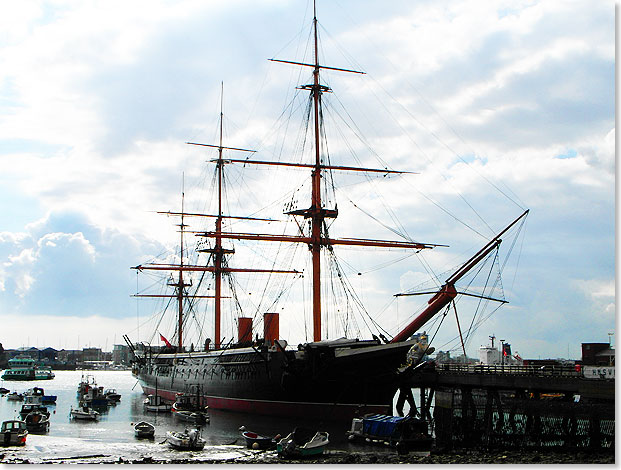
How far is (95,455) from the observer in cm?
3347

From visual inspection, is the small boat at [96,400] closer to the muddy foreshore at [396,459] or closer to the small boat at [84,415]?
the small boat at [84,415]

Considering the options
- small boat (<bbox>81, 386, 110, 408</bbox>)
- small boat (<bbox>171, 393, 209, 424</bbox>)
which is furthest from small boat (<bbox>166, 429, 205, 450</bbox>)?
small boat (<bbox>81, 386, 110, 408</bbox>)

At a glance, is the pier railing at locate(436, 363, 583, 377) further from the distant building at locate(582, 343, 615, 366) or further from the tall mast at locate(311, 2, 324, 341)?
the tall mast at locate(311, 2, 324, 341)

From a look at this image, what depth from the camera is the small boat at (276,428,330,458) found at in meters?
31.0

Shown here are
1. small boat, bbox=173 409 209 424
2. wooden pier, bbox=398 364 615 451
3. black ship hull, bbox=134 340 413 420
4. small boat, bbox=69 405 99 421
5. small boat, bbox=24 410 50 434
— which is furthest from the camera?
small boat, bbox=69 405 99 421

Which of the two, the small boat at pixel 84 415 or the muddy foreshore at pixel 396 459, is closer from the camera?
the muddy foreshore at pixel 396 459

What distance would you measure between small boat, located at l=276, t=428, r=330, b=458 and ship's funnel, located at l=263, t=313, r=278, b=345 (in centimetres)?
2711

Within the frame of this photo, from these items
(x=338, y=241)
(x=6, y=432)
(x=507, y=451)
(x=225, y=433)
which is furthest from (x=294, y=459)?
(x=338, y=241)

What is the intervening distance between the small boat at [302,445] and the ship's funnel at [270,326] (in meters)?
27.1

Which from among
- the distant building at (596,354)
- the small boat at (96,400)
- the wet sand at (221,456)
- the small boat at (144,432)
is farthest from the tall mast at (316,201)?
the small boat at (96,400)

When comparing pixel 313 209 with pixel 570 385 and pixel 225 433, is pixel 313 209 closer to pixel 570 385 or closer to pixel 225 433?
pixel 225 433

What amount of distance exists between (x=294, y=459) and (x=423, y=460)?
20.6ft

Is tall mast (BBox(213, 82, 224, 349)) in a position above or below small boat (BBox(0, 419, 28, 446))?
above

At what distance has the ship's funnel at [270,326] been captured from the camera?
59.5 meters
